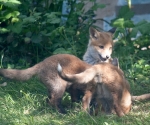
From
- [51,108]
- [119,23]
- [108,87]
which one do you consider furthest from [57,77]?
[119,23]

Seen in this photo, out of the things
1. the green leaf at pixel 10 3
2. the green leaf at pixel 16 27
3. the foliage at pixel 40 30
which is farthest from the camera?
the foliage at pixel 40 30

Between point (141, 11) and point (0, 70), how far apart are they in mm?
5100

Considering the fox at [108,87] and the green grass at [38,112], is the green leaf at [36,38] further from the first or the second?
the fox at [108,87]

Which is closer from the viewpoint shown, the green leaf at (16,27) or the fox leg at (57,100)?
the fox leg at (57,100)

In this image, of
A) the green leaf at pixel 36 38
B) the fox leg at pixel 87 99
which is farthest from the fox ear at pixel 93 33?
the fox leg at pixel 87 99

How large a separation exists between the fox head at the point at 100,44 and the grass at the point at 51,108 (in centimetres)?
44

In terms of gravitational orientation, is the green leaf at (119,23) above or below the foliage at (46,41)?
above

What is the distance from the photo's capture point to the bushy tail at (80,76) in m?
5.70

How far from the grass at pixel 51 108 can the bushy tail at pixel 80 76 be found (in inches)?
17.3

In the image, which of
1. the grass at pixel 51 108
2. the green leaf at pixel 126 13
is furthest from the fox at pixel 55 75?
the green leaf at pixel 126 13

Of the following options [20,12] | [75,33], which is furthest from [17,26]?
[75,33]

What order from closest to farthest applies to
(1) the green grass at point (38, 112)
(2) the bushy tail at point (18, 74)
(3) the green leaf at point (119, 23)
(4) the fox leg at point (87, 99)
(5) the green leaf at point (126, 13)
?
(1) the green grass at point (38, 112) < (4) the fox leg at point (87, 99) < (2) the bushy tail at point (18, 74) < (3) the green leaf at point (119, 23) < (5) the green leaf at point (126, 13)

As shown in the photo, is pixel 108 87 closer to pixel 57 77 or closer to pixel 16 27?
pixel 57 77

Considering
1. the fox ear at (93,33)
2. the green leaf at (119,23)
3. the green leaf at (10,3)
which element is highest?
the green leaf at (10,3)
